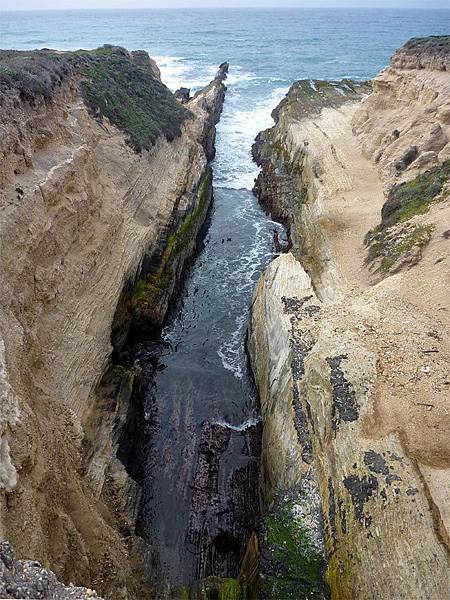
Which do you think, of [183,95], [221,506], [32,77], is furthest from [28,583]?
[183,95]

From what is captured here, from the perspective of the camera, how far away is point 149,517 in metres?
13.6

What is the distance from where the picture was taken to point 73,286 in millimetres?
16109

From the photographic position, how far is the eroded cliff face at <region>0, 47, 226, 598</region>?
9234 mm

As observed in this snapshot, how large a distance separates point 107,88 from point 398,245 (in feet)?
66.2

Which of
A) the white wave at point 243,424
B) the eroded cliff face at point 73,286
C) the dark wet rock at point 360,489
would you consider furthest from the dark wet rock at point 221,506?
the dark wet rock at point 360,489

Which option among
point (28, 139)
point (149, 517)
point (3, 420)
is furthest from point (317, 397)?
point (28, 139)

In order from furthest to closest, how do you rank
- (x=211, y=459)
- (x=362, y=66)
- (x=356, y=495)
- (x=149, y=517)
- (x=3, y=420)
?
(x=362, y=66) → (x=211, y=459) → (x=149, y=517) → (x=356, y=495) → (x=3, y=420)

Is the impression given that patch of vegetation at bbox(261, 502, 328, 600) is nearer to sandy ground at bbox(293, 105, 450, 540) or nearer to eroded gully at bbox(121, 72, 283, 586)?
sandy ground at bbox(293, 105, 450, 540)

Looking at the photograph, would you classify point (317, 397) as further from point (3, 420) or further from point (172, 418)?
point (3, 420)

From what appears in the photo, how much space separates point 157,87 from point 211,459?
3023cm

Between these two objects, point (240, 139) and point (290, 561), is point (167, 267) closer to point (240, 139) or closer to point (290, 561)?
point (290, 561)

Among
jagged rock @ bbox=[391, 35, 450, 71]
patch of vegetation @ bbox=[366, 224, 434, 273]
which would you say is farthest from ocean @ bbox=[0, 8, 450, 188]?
patch of vegetation @ bbox=[366, 224, 434, 273]

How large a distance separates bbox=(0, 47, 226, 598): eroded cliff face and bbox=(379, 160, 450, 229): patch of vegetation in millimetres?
9792

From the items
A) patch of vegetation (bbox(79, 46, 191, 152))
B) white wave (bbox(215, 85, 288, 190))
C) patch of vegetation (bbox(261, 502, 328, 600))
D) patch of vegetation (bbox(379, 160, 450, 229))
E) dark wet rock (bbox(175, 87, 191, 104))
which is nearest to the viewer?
patch of vegetation (bbox(261, 502, 328, 600))
